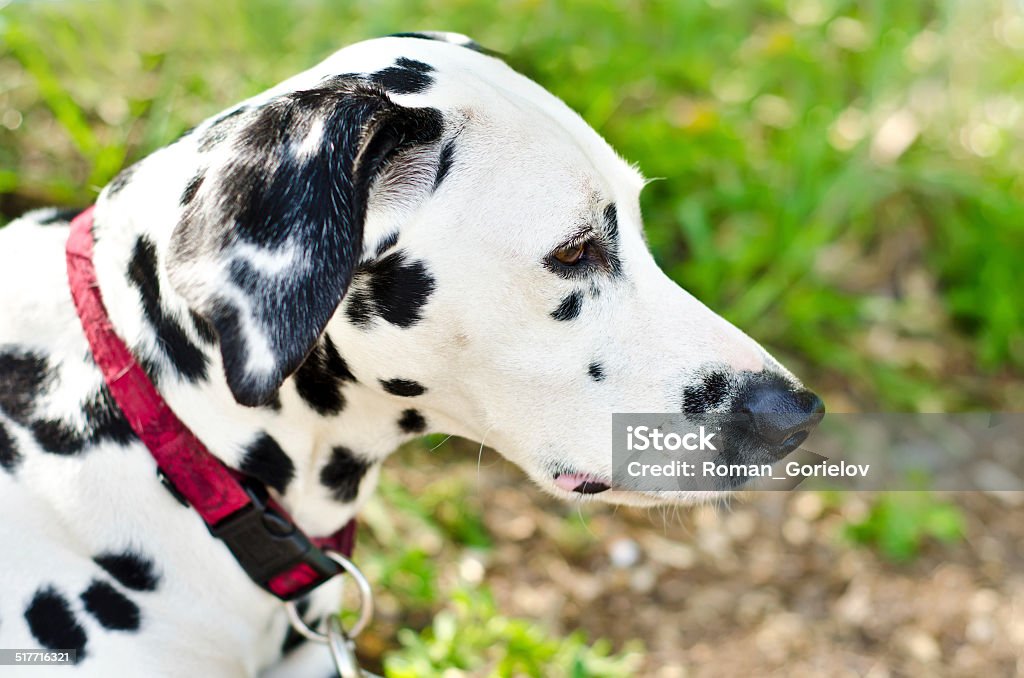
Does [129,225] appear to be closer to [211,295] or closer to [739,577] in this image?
[211,295]

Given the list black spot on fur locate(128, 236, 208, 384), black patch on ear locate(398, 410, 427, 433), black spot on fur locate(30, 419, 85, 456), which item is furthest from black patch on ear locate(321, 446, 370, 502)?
black spot on fur locate(30, 419, 85, 456)

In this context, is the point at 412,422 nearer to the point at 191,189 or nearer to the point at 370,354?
the point at 370,354

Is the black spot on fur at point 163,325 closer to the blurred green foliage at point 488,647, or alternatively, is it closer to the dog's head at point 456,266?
the dog's head at point 456,266

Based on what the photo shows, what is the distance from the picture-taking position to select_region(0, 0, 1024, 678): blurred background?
2.97 m

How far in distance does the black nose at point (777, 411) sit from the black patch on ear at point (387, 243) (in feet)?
2.17

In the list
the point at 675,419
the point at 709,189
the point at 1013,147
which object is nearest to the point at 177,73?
the point at 709,189

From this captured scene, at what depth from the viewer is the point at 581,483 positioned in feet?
6.23

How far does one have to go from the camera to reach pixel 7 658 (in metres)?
1.75

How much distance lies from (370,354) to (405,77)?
1.56ft

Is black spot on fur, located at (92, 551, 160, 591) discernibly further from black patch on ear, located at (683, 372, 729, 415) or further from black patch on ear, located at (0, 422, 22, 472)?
black patch on ear, located at (683, 372, 729, 415)

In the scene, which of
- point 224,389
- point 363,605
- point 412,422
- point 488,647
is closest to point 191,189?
point 224,389

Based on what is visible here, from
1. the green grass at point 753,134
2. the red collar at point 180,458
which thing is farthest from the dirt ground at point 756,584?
the red collar at point 180,458

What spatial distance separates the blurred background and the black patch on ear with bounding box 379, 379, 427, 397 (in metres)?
0.77

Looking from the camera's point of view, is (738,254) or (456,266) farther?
(738,254)
